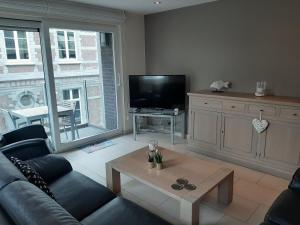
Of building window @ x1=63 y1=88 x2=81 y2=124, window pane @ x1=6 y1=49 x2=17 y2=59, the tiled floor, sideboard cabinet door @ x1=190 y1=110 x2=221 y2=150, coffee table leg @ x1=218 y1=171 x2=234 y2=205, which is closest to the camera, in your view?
the tiled floor

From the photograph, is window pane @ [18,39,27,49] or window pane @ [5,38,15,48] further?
window pane @ [18,39,27,49]

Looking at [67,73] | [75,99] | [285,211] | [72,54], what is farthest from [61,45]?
[285,211]

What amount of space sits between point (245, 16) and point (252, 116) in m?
1.49

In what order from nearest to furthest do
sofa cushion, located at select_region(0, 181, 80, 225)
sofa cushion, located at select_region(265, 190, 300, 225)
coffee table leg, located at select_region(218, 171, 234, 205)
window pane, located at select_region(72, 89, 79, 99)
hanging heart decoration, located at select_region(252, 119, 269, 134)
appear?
sofa cushion, located at select_region(0, 181, 80, 225) → sofa cushion, located at select_region(265, 190, 300, 225) → coffee table leg, located at select_region(218, 171, 234, 205) → hanging heart decoration, located at select_region(252, 119, 269, 134) → window pane, located at select_region(72, 89, 79, 99)

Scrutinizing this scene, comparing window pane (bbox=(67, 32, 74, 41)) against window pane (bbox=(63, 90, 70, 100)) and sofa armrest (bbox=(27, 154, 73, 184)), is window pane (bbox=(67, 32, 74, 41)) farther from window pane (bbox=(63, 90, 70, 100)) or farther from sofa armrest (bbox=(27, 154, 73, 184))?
sofa armrest (bbox=(27, 154, 73, 184))

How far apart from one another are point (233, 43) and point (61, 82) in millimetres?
2803

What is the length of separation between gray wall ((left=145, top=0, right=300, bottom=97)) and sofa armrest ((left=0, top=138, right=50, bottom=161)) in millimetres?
2745

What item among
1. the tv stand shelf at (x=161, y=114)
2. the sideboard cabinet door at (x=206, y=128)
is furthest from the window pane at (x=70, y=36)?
the sideboard cabinet door at (x=206, y=128)

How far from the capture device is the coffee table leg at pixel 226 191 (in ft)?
7.77

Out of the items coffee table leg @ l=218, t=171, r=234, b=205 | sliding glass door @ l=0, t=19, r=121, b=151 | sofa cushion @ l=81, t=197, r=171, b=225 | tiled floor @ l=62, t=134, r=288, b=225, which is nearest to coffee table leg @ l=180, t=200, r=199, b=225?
sofa cushion @ l=81, t=197, r=171, b=225

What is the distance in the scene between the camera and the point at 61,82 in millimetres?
3812

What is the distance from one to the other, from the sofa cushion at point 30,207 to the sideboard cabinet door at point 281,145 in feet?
8.85

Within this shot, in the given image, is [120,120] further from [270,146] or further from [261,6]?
[261,6]

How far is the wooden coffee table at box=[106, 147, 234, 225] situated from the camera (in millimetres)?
1843
